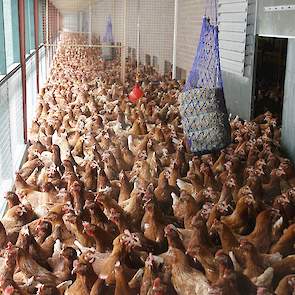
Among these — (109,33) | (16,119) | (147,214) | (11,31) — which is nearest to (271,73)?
(109,33)

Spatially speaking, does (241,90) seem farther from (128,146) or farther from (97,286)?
(97,286)

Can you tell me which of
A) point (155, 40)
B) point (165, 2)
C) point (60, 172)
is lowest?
point (60, 172)

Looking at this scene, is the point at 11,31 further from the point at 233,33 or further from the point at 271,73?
the point at 271,73

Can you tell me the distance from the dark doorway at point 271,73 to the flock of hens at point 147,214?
4.61 ft

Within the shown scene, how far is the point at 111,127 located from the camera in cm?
602

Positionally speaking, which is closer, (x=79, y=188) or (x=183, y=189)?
(x=79, y=188)

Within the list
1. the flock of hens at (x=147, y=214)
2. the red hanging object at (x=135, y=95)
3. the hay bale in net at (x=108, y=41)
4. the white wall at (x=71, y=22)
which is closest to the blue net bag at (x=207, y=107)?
the flock of hens at (x=147, y=214)

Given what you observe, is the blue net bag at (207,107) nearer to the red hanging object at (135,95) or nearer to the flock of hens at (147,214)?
the flock of hens at (147,214)

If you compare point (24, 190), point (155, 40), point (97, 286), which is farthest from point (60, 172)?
point (155, 40)

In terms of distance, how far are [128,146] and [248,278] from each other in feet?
A: 9.37

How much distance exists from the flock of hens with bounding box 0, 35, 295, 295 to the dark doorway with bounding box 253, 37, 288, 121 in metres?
1.40

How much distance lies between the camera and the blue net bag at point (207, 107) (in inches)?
190

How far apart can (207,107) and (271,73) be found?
382 cm

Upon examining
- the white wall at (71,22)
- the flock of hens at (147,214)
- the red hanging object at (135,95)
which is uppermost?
the white wall at (71,22)
